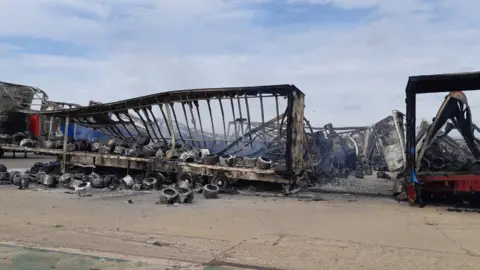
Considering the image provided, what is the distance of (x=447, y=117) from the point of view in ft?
39.6

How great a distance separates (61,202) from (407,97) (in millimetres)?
8539

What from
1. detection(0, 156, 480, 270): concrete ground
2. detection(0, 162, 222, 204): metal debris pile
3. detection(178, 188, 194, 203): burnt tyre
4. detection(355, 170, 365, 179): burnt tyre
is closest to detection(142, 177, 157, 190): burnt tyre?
detection(0, 162, 222, 204): metal debris pile

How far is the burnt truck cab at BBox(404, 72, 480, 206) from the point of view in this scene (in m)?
10.1

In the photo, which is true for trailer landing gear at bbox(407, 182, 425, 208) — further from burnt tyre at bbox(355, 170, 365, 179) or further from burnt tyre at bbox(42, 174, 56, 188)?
burnt tyre at bbox(42, 174, 56, 188)

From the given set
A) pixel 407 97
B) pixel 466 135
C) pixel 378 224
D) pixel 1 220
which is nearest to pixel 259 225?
pixel 378 224

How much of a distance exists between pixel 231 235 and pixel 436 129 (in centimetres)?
748

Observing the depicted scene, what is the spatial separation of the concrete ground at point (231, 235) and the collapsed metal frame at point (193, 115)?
294 centimetres

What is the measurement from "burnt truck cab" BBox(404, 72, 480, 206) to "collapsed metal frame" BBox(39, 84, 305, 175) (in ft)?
10.6

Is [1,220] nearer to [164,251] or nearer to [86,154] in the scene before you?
[164,251]

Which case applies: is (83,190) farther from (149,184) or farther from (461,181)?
(461,181)

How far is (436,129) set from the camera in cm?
1195

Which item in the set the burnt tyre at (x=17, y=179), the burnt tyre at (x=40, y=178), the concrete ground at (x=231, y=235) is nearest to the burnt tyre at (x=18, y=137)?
the burnt tyre at (x=40, y=178)

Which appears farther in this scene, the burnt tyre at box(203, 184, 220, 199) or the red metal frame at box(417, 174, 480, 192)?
the burnt tyre at box(203, 184, 220, 199)

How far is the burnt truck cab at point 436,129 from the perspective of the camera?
1006cm
